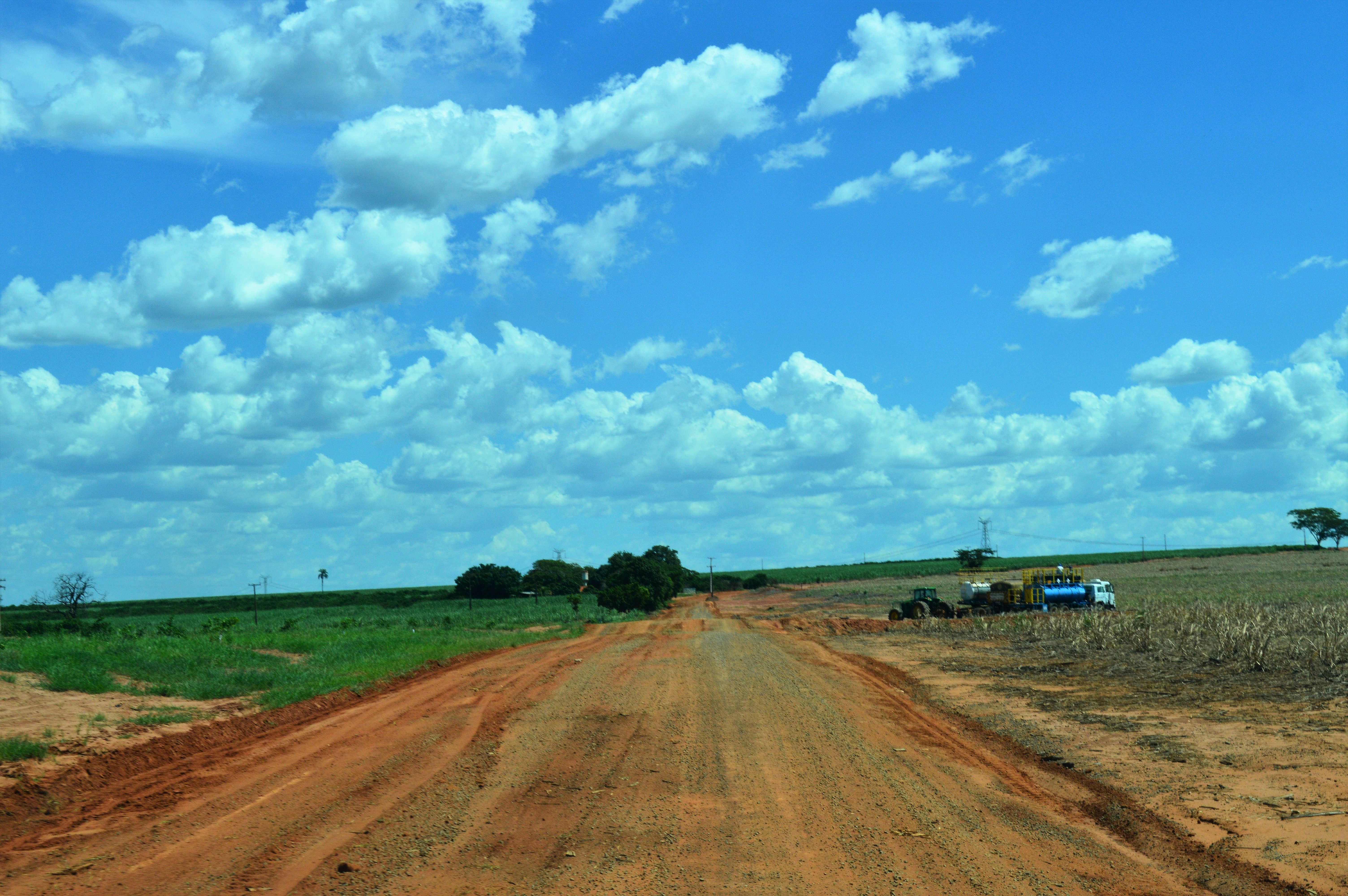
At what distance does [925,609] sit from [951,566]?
130 metres

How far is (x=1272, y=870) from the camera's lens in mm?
8758

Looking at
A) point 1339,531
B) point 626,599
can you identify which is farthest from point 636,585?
point 1339,531

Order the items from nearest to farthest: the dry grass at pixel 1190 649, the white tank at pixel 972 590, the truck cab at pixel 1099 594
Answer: the dry grass at pixel 1190 649
the truck cab at pixel 1099 594
the white tank at pixel 972 590

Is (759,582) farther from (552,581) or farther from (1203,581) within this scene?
(1203,581)

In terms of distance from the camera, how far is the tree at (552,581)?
127250 mm

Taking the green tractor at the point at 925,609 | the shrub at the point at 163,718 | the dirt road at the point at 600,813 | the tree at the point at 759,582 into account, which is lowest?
the tree at the point at 759,582

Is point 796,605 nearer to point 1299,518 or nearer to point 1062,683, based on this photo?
point 1062,683

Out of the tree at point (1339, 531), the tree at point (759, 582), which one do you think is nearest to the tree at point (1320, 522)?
the tree at point (1339, 531)

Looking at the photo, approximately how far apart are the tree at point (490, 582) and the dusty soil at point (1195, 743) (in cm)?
9989

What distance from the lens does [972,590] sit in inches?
2066

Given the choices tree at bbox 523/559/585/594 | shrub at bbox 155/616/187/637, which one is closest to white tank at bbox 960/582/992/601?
shrub at bbox 155/616/187/637

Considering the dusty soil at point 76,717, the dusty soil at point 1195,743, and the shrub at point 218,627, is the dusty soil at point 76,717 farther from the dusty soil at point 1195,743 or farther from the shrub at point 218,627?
the shrub at point 218,627

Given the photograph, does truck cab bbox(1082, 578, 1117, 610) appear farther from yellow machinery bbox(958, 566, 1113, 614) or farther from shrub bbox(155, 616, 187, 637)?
shrub bbox(155, 616, 187, 637)

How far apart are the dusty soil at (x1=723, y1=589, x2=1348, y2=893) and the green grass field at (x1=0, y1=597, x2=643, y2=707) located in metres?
14.0
